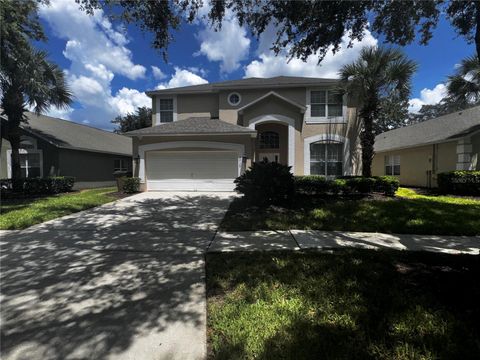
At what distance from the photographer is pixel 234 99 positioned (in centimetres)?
1712

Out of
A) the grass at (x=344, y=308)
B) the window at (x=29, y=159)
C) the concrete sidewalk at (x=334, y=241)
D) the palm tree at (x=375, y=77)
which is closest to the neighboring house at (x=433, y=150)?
the palm tree at (x=375, y=77)

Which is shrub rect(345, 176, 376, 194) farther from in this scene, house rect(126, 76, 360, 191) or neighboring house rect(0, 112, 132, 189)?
neighboring house rect(0, 112, 132, 189)

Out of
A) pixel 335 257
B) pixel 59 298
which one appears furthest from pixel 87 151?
pixel 335 257

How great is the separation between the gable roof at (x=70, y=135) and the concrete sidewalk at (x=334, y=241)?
1487 centimetres

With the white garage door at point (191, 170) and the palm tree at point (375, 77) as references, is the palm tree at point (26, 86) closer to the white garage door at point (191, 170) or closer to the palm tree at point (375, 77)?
the white garage door at point (191, 170)

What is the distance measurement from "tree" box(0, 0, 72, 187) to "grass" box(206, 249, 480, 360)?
12676mm

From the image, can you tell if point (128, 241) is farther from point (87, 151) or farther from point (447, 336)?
point (87, 151)

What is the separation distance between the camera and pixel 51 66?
14141 mm

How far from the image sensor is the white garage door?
15008mm

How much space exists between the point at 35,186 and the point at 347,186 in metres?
15.8

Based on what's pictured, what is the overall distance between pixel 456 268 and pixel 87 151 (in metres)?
20.5

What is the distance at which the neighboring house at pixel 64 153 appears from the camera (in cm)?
1694

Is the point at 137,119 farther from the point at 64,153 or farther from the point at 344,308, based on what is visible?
the point at 344,308

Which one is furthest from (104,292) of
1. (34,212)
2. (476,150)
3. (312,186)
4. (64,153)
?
(476,150)
